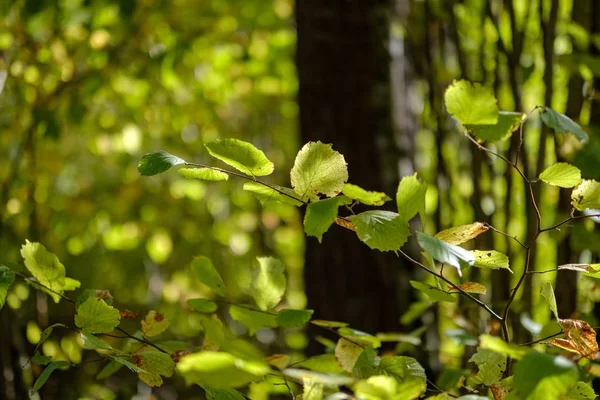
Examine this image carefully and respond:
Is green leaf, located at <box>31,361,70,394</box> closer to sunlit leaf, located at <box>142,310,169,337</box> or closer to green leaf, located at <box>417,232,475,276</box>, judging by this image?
sunlit leaf, located at <box>142,310,169,337</box>

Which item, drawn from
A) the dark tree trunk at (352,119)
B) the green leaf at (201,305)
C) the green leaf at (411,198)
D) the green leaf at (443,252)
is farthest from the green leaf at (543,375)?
the dark tree trunk at (352,119)

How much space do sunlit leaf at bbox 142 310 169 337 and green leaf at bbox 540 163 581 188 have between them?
0.48 metres

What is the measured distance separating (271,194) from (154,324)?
0.27 metres

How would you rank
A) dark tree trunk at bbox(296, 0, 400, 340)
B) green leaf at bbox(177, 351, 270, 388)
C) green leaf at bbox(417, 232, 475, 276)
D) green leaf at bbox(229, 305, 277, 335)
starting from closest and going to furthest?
green leaf at bbox(177, 351, 270, 388), green leaf at bbox(417, 232, 475, 276), green leaf at bbox(229, 305, 277, 335), dark tree trunk at bbox(296, 0, 400, 340)

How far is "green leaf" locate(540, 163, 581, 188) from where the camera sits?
67cm

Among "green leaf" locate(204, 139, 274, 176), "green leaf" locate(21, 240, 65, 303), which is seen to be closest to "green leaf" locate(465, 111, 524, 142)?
"green leaf" locate(204, 139, 274, 176)

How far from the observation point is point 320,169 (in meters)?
0.62

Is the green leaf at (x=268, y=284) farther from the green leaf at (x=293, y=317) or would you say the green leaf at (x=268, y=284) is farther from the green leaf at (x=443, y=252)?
the green leaf at (x=443, y=252)

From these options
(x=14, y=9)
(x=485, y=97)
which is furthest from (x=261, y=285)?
(x=14, y=9)

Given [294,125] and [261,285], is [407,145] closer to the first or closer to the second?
[261,285]

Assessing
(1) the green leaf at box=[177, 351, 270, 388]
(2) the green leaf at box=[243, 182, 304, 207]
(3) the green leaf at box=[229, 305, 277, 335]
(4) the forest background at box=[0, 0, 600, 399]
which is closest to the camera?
(1) the green leaf at box=[177, 351, 270, 388]

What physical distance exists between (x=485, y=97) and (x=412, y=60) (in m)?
1.02

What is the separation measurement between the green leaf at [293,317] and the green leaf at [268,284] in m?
0.08

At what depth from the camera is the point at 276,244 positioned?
383 cm
